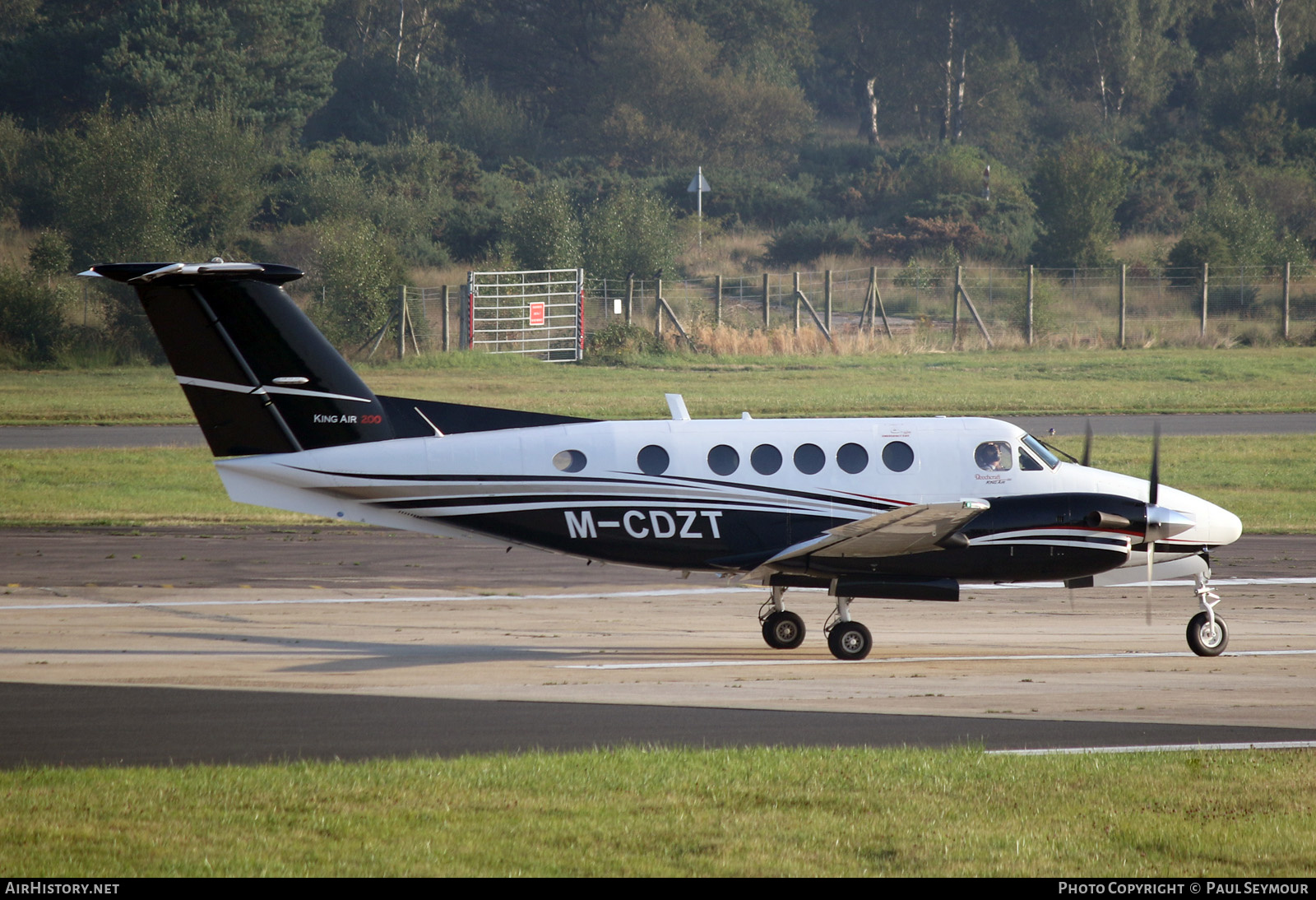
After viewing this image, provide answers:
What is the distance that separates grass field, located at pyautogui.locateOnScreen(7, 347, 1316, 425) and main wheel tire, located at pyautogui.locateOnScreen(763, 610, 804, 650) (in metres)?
20.2

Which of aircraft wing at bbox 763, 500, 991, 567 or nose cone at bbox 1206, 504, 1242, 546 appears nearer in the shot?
aircraft wing at bbox 763, 500, 991, 567

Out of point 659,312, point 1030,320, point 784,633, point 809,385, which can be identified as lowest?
point 784,633

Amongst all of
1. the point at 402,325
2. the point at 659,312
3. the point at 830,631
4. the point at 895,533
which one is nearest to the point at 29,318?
the point at 402,325

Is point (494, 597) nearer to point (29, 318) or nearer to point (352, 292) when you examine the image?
Result: point (352, 292)

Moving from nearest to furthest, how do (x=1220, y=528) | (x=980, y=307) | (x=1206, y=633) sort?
1. (x=1206, y=633)
2. (x=1220, y=528)
3. (x=980, y=307)

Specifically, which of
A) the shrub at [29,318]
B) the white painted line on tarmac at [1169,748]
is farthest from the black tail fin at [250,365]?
the shrub at [29,318]

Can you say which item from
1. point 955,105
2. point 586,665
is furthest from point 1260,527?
point 955,105

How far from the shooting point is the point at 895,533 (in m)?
13.9

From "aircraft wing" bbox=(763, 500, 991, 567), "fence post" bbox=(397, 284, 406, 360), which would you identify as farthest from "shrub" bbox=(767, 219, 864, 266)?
"aircraft wing" bbox=(763, 500, 991, 567)

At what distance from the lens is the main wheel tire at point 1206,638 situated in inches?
571

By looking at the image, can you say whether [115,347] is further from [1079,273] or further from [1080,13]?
[1080,13]

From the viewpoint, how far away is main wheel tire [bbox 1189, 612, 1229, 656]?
14.5m

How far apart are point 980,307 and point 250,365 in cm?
5120

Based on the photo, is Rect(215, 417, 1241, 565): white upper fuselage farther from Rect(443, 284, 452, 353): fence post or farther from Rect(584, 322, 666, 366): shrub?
Rect(584, 322, 666, 366): shrub
